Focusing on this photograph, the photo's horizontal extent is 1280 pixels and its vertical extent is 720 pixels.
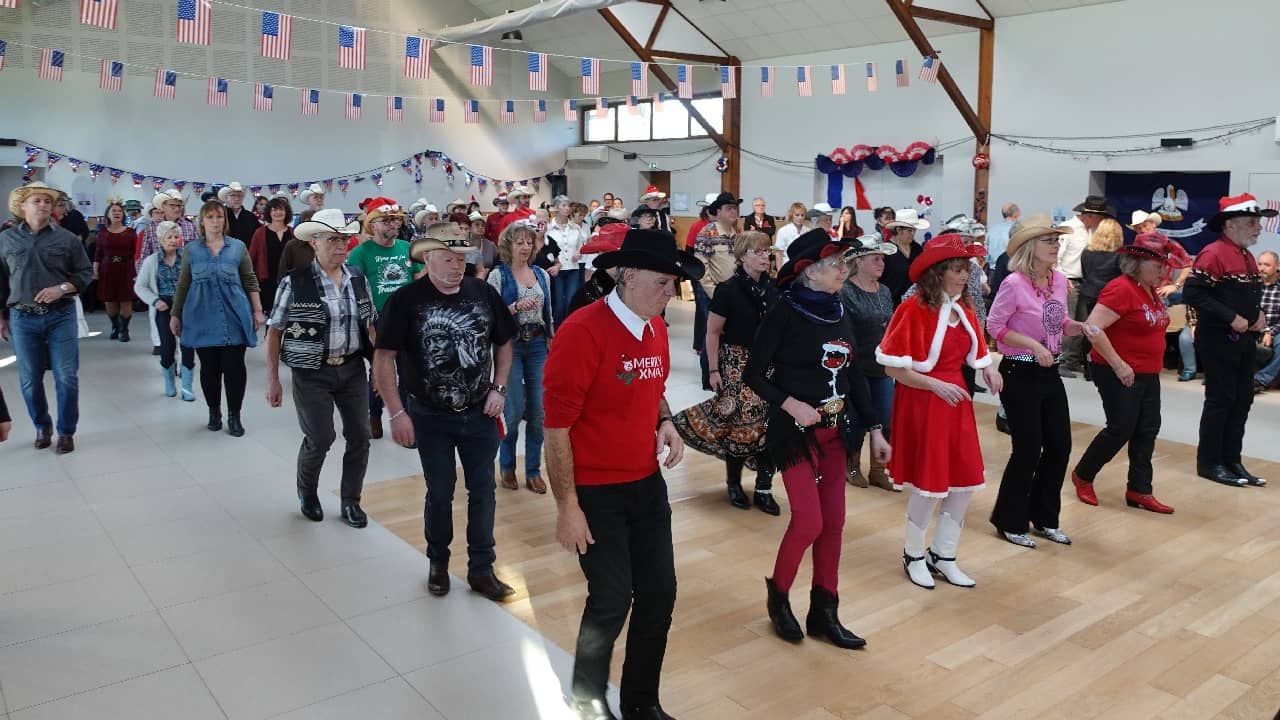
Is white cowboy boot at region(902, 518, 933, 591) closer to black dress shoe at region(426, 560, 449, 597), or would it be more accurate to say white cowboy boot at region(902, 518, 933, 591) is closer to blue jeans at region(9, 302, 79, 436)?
black dress shoe at region(426, 560, 449, 597)

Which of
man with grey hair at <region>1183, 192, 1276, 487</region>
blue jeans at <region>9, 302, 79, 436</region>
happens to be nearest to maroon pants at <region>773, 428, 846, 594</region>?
man with grey hair at <region>1183, 192, 1276, 487</region>

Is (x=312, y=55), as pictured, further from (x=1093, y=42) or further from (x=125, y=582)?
(x=125, y=582)

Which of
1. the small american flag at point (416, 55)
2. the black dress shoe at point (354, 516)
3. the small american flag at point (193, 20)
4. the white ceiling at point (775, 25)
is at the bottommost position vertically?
the black dress shoe at point (354, 516)

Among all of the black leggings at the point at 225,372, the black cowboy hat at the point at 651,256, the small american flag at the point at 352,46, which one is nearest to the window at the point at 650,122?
the small american flag at the point at 352,46

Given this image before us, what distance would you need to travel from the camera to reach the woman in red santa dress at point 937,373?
379 centimetres

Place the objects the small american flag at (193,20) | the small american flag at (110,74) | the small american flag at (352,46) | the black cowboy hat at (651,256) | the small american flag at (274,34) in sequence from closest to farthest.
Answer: the black cowboy hat at (651,256) → the small american flag at (193,20) → the small american flag at (274,34) → the small american flag at (352,46) → the small american flag at (110,74)

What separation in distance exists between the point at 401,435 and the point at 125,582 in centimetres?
139

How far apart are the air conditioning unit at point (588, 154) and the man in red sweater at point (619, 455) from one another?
17544mm

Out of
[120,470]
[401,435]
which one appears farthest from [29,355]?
[401,435]

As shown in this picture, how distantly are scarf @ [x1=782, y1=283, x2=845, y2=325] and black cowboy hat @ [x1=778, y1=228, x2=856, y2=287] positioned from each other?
73mm

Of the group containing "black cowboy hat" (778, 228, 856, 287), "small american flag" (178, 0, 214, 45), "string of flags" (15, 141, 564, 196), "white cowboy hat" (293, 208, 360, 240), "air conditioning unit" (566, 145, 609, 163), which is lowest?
"black cowboy hat" (778, 228, 856, 287)

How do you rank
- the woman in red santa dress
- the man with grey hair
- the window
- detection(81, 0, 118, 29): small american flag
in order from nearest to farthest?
the woman in red santa dress, the man with grey hair, detection(81, 0, 118, 29): small american flag, the window

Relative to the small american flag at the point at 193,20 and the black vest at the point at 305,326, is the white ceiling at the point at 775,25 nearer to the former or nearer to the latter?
the small american flag at the point at 193,20

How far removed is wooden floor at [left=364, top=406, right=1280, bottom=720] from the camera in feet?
10.4
